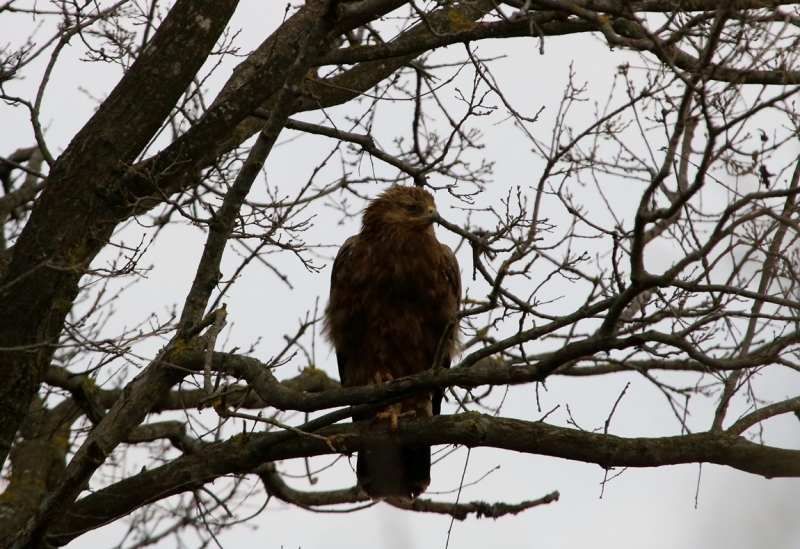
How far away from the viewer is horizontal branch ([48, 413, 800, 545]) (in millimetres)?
4027

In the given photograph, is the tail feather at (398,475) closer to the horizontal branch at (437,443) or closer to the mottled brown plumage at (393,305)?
the mottled brown plumage at (393,305)

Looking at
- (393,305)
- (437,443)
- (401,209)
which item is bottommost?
(437,443)

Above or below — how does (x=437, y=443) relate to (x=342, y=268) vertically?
below

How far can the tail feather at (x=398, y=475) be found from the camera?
17.9 feet

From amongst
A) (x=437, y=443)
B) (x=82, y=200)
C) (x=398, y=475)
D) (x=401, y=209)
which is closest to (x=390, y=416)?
(x=437, y=443)

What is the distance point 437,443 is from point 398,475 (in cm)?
126

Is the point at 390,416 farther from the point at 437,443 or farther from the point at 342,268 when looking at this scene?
the point at 342,268

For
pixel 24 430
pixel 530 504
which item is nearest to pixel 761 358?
pixel 530 504

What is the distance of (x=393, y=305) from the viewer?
5.33 metres

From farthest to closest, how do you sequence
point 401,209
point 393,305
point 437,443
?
point 401,209, point 393,305, point 437,443

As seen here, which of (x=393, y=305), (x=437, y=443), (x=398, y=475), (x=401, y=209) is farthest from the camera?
(x=401, y=209)

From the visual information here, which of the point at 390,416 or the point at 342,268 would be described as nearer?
the point at 390,416

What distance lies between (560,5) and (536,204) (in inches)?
32.3

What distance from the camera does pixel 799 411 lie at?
4277 millimetres
